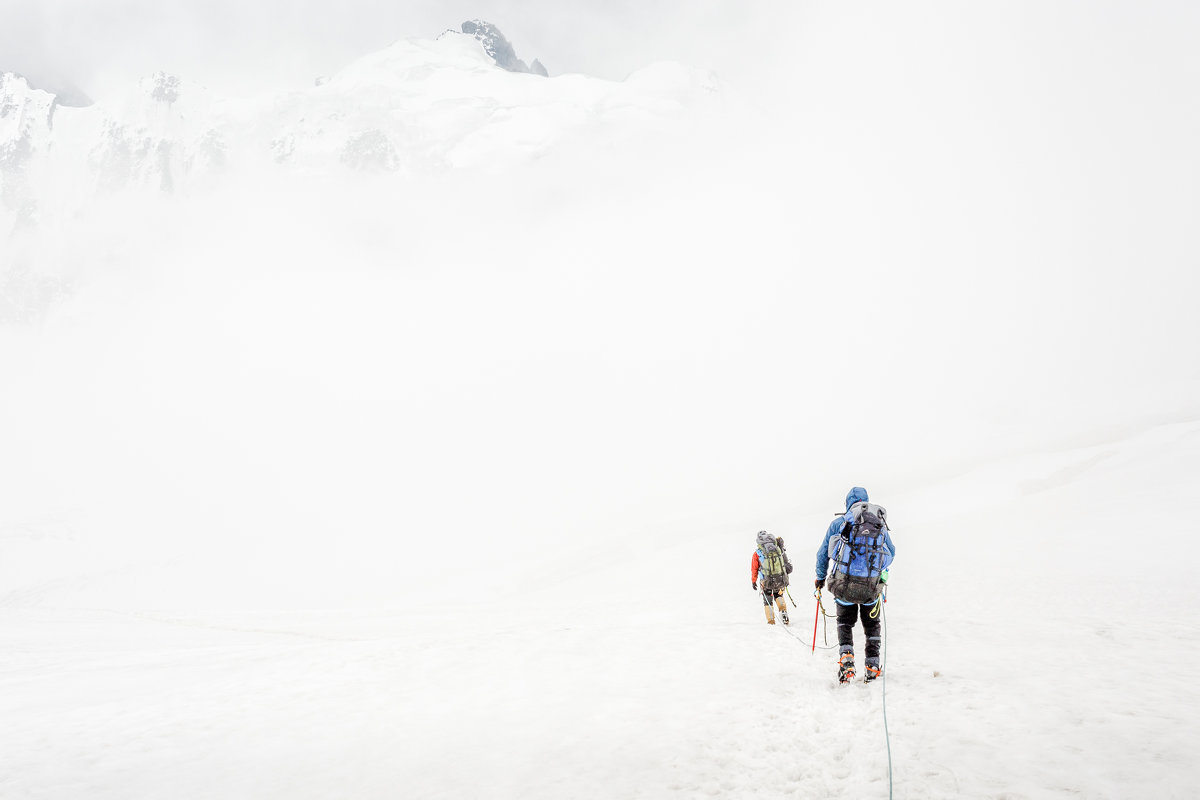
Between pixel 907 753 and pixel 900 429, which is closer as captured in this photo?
pixel 907 753

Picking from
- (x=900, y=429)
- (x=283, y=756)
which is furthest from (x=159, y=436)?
(x=283, y=756)

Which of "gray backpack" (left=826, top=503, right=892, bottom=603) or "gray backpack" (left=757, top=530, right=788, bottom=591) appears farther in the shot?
"gray backpack" (left=757, top=530, right=788, bottom=591)

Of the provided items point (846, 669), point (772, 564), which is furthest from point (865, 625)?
point (772, 564)

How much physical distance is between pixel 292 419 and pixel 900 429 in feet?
617

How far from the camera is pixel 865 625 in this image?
7.40 meters

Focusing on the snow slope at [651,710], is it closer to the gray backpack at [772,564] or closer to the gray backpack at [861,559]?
the gray backpack at [772,564]

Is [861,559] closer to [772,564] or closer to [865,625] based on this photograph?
[865,625]

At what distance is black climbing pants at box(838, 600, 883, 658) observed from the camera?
7348 mm

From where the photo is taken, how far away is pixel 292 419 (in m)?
199

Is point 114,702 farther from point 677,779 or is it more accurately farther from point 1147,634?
point 1147,634

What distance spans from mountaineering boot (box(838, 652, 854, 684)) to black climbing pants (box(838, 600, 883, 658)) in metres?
0.12

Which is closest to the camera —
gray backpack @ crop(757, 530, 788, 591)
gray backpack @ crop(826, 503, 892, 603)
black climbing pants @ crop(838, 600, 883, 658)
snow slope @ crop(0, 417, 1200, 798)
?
snow slope @ crop(0, 417, 1200, 798)

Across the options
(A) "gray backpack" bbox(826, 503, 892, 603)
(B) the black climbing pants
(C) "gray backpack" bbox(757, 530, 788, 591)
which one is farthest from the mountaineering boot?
(C) "gray backpack" bbox(757, 530, 788, 591)

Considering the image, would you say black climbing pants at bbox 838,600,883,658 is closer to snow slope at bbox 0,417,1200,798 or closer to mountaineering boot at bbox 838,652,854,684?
mountaineering boot at bbox 838,652,854,684
